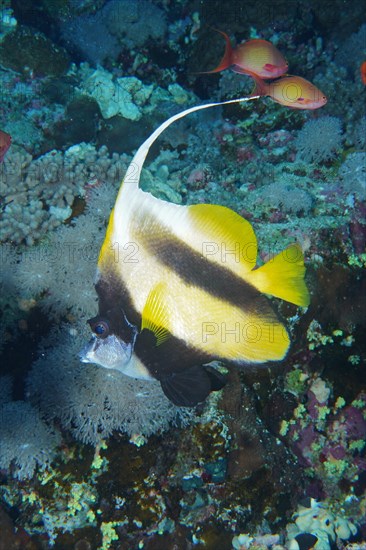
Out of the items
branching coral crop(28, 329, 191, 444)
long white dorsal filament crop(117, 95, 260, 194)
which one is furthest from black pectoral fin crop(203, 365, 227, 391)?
long white dorsal filament crop(117, 95, 260, 194)

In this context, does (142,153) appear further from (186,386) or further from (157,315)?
(186,386)

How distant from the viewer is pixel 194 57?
776 centimetres

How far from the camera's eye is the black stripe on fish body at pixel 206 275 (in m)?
1.73

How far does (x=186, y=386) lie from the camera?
1940mm

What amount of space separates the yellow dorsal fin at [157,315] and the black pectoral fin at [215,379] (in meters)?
0.95

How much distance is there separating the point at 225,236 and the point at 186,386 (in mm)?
800

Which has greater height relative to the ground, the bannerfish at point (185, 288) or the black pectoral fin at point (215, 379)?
the bannerfish at point (185, 288)

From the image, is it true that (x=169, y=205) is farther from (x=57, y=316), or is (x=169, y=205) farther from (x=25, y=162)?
(x=25, y=162)

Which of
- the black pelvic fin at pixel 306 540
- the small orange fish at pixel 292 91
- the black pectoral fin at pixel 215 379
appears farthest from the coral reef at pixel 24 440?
the small orange fish at pixel 292 91

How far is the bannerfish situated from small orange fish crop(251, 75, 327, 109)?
3161 mm

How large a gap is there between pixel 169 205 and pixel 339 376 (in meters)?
2.54

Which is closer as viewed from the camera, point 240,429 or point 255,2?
point 240,429

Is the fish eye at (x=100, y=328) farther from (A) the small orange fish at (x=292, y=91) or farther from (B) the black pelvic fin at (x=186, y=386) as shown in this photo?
(A) the small orange fish at (x=292, y=91)

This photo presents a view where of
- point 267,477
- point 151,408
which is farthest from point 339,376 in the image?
point 151,408
